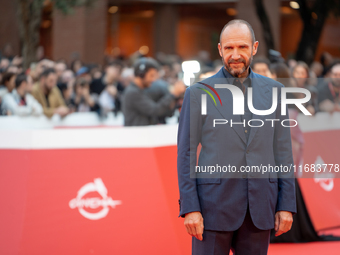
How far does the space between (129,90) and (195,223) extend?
13.2 feet

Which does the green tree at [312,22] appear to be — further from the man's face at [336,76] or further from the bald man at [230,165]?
the bald man at [230,165]

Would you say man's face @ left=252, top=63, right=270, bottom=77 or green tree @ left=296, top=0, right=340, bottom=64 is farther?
green tree @ left=296, top=0, right=340, bottom=64

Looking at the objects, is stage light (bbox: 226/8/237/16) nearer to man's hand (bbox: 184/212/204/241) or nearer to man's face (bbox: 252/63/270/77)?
man's face (bbox: 252/63/270/77)

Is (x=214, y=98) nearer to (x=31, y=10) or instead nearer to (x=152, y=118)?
(x=152, y=118)

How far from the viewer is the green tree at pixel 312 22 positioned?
14742 millimetres

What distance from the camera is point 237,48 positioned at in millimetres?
2613

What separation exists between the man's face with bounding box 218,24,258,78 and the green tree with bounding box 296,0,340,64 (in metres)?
12.8

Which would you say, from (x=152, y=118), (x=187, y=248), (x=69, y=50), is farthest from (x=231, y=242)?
(x=69, y=50)

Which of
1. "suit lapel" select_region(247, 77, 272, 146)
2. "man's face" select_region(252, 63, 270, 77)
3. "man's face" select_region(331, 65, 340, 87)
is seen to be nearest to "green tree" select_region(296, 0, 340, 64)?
"man's face" select_region(331, 65, 340, 87)

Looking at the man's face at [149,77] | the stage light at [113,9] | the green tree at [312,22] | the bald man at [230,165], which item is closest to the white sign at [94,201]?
the bald man at [230,165]

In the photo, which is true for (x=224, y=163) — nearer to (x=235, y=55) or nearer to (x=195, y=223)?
(x=195, y=223)

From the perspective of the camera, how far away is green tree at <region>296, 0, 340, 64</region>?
48.4 ft

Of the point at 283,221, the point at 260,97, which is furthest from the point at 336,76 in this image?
the point at 283,221

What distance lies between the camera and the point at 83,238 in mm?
4230
